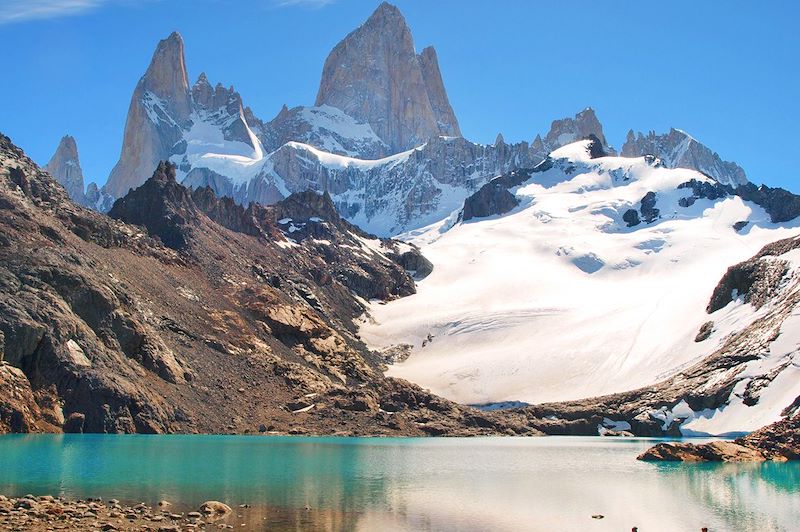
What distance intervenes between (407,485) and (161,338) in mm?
65770

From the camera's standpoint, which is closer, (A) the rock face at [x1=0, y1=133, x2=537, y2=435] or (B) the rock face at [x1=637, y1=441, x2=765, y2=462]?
(B) the rock face at [x1=637, y1=441, x2=765, y2=462]

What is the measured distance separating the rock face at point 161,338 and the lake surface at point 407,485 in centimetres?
1100

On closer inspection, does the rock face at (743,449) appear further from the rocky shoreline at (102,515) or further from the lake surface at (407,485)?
the rocky shoreline at (102,515)

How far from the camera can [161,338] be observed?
371 ft

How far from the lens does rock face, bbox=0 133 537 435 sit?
291 ft

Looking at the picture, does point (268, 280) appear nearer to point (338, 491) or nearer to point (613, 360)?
point (613, 360)

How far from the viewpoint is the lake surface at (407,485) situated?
41.6 meters

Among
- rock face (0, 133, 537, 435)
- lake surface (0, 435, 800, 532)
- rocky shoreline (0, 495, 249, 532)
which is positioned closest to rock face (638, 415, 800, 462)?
lake surface (0, 435, 800, 532)

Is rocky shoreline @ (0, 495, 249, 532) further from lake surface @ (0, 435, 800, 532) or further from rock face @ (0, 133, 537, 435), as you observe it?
rock face @ (0, 133, 537, 435)

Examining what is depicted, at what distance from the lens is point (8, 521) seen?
111 ft

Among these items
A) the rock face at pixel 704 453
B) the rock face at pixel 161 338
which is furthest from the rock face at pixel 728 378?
the rock face at pixel 704 453

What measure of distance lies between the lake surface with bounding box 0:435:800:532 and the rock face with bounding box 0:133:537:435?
11004 millimetres

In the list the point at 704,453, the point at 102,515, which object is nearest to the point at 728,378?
the point at 704,453

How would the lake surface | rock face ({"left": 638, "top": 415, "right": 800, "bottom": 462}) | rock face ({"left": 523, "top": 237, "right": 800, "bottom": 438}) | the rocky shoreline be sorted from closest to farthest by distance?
the rocky shoreline → the lake surface → rock face ({"left": 638, "top": 415, "right": 800, "bottom": 462}) → rock face ({"left": 523, "top": 237, "right": 800, "bottom": 438})
